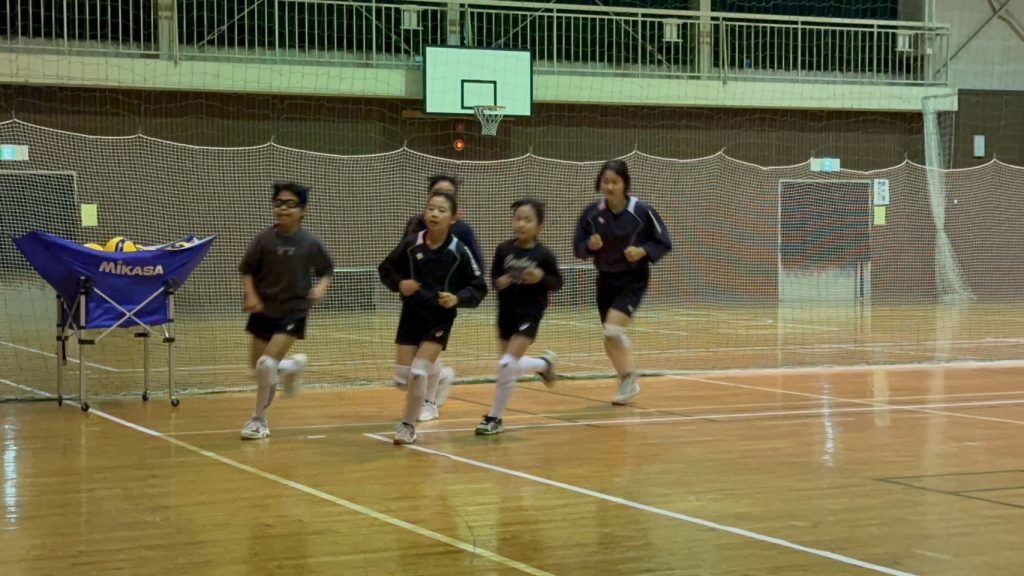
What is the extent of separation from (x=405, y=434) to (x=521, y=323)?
1.22 m

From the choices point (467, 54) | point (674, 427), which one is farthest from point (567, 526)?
point (467, 54)

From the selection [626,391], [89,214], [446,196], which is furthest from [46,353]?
[446,196]

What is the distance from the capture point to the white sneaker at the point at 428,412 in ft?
30.7

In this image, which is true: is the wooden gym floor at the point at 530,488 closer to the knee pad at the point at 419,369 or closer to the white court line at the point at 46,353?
the knee pad at the point at 419,369

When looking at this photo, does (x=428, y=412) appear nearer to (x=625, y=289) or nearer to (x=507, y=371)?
(x=507, y=371)

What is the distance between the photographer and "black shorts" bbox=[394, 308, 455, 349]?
8297 millimetres

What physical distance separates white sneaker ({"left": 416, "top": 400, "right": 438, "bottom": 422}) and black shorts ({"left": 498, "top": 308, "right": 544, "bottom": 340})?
86 centimetres

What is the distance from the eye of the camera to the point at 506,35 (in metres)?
25.0

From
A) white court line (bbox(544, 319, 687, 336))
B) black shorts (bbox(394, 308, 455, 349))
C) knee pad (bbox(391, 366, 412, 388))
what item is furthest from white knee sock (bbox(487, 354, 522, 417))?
white court line (bbox(544, 319, 687, 336))

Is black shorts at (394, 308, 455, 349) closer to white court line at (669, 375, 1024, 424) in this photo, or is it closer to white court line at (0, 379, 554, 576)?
white court line at (0, 379, 554, 576)

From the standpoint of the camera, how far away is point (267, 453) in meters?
7.88

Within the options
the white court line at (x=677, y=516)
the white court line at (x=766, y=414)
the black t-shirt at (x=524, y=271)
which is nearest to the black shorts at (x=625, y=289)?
the white court line at (x=766, y=414)

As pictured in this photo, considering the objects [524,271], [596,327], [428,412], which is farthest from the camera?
[596,327]

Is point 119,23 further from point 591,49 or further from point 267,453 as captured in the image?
point 267,453
